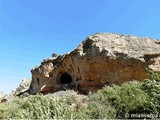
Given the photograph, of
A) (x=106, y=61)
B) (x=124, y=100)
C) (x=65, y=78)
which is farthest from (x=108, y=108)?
(x=65, y=78)

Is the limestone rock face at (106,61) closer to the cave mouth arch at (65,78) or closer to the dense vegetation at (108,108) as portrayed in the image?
the cave mouth arch at (65,78)

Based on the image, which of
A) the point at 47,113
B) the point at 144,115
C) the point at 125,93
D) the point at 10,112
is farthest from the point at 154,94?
the point at 10,112

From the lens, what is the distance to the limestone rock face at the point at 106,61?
2048 centimetres

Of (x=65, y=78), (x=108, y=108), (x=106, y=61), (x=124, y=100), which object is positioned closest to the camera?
(x=108, y=108)

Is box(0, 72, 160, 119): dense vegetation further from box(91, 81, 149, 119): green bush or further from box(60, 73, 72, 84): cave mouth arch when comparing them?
box(60, 73, 72, 84): cave mouth arch

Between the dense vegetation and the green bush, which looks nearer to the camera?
the dense vegetation

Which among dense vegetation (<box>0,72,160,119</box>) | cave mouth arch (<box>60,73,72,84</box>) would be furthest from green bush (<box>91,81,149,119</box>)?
cave mouth arch (<box>60,73,72,84</box>)

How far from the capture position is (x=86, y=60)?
23250mm

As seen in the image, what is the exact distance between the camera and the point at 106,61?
22.1 meters

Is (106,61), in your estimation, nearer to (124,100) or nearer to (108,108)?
(124,100)

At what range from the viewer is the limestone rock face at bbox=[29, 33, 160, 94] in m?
20.5

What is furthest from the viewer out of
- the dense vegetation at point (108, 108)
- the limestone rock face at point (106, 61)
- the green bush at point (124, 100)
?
the limestone rock face at point (106, 61)

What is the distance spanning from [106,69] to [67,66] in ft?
18.0

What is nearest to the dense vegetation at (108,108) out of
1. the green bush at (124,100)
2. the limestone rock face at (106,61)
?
the green bush at (124,100)
